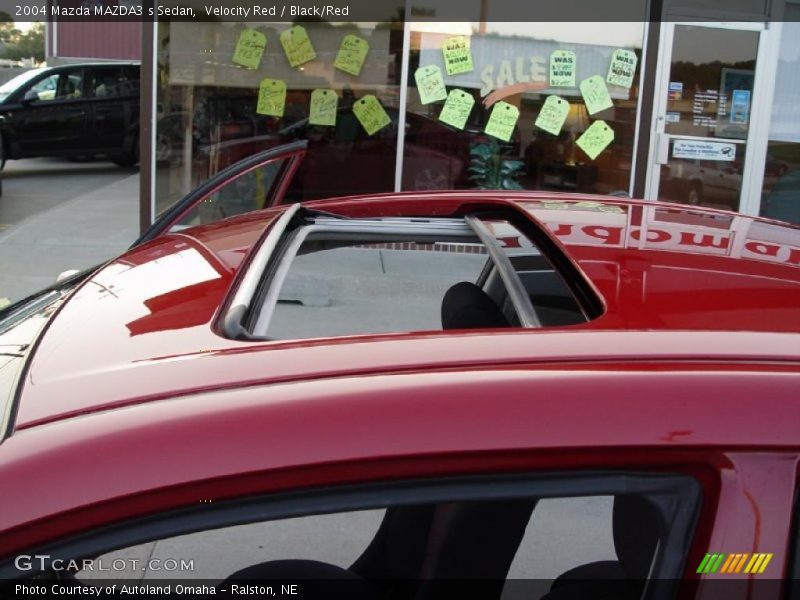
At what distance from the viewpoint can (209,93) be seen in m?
9.09

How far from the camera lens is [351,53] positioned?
894 centimetres

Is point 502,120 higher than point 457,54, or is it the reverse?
point 457,54

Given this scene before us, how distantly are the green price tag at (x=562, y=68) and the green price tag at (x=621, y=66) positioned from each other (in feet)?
1.10

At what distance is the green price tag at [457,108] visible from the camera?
901 cm

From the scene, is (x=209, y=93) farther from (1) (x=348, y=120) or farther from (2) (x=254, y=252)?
(2) (x=254, y=252)

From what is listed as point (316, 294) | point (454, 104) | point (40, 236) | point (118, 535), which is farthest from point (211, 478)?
point (40, 236)

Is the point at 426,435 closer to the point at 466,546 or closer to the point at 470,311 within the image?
the point at 466,546

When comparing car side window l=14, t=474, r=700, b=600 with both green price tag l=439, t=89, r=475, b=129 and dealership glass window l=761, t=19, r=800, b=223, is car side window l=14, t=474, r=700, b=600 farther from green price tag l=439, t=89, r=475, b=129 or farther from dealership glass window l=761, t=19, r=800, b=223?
dealership glass window l=761, t=19, r=800, b=223

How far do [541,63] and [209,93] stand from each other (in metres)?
2.96

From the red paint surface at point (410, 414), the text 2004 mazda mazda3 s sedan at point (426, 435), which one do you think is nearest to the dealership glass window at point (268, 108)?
the text 2004 mazda mazda3 s sedan at point (426, 435)

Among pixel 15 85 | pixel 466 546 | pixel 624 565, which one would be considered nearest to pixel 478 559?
pixel 466 546

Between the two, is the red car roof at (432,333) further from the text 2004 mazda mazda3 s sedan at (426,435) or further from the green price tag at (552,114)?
the green price tag at (552,114)

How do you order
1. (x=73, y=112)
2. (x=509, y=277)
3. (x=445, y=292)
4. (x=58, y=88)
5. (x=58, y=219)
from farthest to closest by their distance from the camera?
(x=73, y=112), (x=58, y=88), (x=58, y=219), (x=445, y=292), (x=509, y=277)

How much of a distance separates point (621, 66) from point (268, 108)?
3.17m
